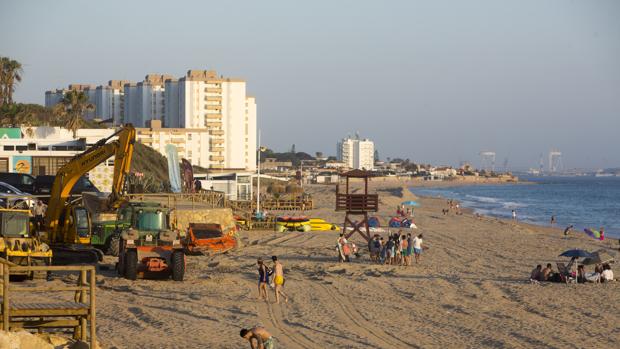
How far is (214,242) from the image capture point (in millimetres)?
29000

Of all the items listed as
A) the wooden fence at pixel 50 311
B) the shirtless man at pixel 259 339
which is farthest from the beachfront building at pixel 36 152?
the shirtless man at pixel 259 339

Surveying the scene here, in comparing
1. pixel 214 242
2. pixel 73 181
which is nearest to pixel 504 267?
pixel 214 242

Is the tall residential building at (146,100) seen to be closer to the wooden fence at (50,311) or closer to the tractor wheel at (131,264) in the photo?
the tractor wheel at (131,264)

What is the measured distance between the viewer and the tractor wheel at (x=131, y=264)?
71.5 ft

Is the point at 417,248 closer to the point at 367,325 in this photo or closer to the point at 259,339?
the point at 367,325

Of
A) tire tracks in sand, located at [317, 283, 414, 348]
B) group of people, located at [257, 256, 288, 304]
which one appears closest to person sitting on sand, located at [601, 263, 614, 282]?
tire tracks in sand, located at [317, 283, 414, 348]

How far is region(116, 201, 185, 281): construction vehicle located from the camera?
72.0 feet

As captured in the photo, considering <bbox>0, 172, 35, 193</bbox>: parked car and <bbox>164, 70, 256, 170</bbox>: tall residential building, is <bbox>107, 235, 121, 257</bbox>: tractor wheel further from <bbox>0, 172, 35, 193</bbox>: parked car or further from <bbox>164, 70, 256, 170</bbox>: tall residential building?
<bbox>164, 70, 256, 170</bbox>: tall residential building

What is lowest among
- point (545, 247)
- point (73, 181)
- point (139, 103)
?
point (545, 247)

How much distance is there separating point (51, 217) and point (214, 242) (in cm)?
612

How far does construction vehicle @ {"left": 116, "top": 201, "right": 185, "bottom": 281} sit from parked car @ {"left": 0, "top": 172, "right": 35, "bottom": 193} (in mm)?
17470

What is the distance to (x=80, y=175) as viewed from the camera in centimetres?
2439

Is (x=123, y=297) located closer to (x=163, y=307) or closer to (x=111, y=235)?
(x=163, y=307)

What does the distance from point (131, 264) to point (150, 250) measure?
60 cm
